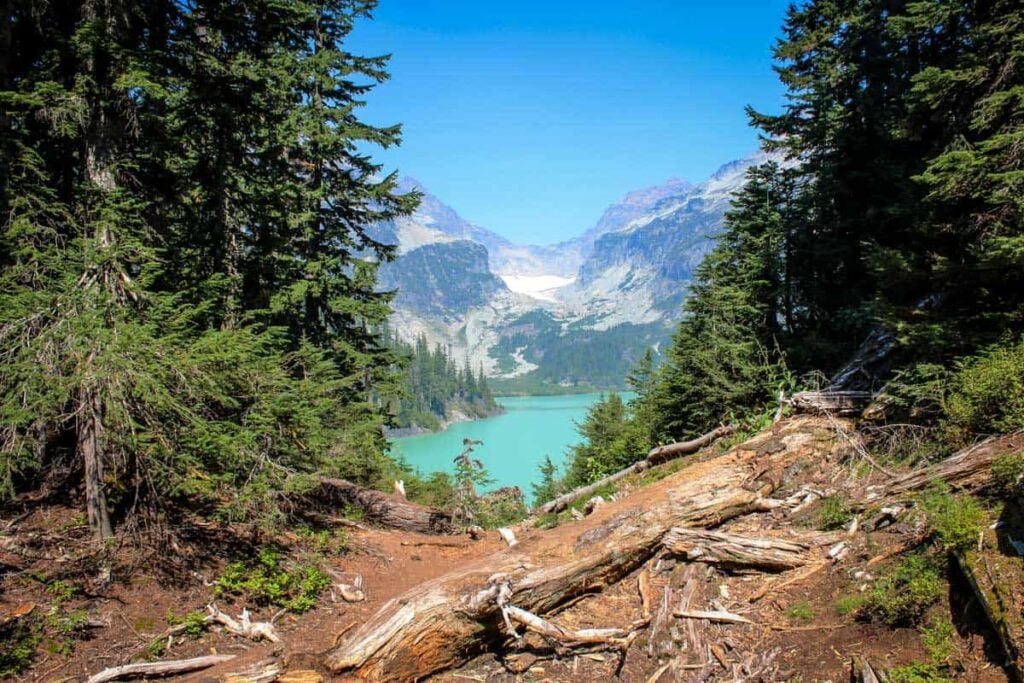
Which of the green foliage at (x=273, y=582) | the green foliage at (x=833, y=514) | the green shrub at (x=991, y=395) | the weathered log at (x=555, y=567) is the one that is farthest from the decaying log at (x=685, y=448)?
the green foliage at (x=273, y=582)

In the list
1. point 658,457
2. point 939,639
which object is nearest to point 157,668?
point 939,639

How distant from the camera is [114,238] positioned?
619 cm

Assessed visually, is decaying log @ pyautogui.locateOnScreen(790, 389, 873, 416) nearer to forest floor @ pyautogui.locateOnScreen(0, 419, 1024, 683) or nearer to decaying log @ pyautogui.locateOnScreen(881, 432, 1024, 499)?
forest floor @ pyautogui.locateOnScreen(0, 419, 1024, 683)

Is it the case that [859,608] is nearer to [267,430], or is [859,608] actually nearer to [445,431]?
[267,430]

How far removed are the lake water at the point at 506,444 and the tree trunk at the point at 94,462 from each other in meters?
37.4

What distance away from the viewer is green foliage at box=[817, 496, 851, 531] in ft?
18.6

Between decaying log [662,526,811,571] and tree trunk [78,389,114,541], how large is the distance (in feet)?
20.9

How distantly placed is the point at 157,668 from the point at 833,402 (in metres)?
8.93

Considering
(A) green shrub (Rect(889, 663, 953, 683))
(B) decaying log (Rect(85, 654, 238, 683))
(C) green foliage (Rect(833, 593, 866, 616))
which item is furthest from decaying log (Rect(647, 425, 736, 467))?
(B) decaying log (Rect(85, 654, 238, 683))

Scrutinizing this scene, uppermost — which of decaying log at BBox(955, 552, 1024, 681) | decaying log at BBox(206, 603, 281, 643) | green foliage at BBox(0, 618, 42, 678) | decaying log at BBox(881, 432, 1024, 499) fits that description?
decaying log at BBox(881, 432, 1024, 499)

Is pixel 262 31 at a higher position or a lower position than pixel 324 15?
lower

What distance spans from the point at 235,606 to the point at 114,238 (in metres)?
4.55

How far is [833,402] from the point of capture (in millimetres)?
7977

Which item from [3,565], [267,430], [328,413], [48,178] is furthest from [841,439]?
[48,178]
